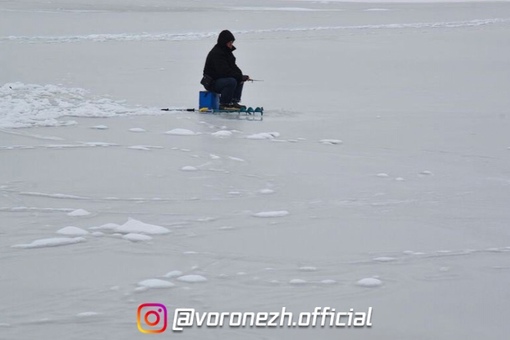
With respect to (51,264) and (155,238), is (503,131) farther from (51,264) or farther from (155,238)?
(51,264)

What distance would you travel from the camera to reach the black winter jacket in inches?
396

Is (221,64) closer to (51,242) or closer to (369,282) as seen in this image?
(51,242)

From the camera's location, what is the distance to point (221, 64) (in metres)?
10.0

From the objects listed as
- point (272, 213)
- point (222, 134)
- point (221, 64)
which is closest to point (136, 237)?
point (272, 213)

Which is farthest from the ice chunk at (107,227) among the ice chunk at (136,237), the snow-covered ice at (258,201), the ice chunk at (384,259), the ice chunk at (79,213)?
the ice chunk at (384,259)

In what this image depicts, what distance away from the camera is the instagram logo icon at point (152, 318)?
3.79 meters

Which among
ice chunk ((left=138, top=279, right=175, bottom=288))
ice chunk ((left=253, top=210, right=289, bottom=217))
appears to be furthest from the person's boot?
ice chunk ((left=138, top=279, right=175, bottom=288))

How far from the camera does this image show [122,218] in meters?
5.53

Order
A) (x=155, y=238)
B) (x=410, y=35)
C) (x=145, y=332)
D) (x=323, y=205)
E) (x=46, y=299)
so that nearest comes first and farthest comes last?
1. (x=145, y=332)
2. (x=46, y=299)
3. (x=155, y=238)
4. (x=323, y=205)
5. (x=410, y=35)

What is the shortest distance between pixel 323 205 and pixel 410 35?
18.3 metres

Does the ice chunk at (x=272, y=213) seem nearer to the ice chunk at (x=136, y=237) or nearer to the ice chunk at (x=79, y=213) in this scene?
the ice chunk at (x=136, y=237)

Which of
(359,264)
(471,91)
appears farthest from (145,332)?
(471,91)

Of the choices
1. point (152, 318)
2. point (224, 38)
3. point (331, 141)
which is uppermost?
point (224, 38)

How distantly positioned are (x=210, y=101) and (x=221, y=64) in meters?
0.43
